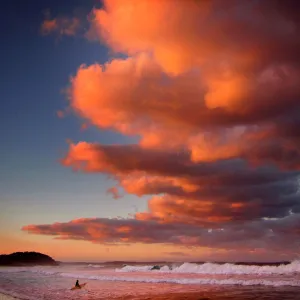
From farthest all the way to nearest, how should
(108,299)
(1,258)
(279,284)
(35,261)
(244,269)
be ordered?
(35,261), (1,258), (244,269), (279,284), (108,299)

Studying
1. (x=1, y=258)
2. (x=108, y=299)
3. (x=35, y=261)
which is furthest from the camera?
(x=35, y=261)

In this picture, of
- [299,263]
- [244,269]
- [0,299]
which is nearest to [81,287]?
[0,299]

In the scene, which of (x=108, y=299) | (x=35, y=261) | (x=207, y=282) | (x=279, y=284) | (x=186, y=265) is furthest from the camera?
(x=35, y=261)

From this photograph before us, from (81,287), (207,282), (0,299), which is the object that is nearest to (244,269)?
(207,282)

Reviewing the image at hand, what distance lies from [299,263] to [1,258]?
150 metres

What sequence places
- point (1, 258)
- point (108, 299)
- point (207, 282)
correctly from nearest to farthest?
1. point (108, 299)
2. point (207, 282)
3. point (1, 258)

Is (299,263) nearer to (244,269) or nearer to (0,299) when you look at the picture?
(244,269)

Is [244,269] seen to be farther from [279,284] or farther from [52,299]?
[52,299]

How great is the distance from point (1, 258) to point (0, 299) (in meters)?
165

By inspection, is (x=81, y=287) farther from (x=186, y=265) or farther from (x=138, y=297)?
(x=186, y=265)

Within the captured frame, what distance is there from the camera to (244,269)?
196 ft

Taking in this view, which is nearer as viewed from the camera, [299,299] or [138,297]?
[299,299]

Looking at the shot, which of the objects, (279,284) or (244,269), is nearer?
(279,284)

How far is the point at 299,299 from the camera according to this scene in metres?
23.1
